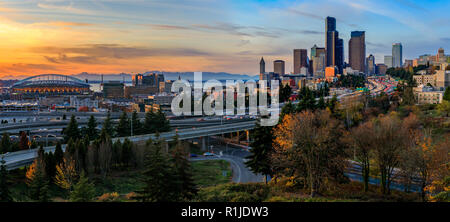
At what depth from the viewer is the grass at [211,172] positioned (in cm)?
2345

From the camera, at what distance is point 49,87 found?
178m

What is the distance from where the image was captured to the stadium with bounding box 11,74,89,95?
570 ft

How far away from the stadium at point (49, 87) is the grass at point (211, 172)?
16494cm

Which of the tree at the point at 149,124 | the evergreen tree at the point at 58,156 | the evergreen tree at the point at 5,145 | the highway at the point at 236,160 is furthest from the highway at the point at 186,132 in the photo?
the evergreen tree at the point at 5,145

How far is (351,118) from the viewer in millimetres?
39094

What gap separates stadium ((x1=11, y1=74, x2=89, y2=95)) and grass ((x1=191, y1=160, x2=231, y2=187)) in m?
165

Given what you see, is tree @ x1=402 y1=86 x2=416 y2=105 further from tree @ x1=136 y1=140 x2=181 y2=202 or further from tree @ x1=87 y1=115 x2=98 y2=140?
tree @ x1=136 y1=140 x2=181 y2=202

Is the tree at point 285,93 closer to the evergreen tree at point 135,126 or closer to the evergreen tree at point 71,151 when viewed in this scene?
the evergreen tree at point 135,126

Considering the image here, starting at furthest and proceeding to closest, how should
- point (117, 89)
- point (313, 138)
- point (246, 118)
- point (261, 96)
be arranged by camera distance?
point (117, 89), point (261, 96), point (246, 118), point (313, 138)

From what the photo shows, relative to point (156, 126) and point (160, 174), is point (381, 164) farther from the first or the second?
point (156, 126)

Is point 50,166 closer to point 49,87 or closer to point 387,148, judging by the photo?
point 387,148
